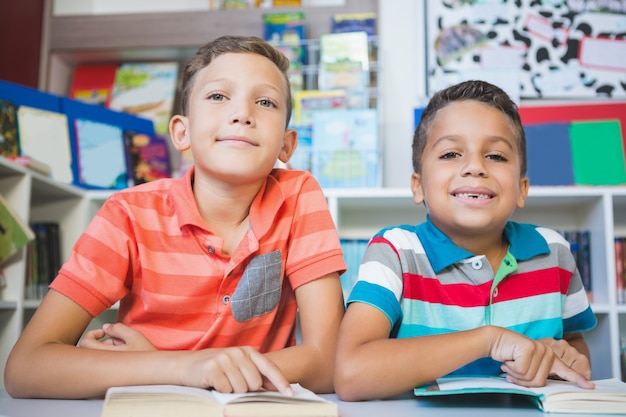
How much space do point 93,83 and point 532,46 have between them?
1835 millimetres

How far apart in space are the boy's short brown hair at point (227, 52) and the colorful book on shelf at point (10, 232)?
846mm

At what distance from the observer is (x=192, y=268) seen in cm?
98

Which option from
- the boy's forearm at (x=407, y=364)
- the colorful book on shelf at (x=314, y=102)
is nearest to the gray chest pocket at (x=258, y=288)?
the boy's forearm at (x=407, y=364)

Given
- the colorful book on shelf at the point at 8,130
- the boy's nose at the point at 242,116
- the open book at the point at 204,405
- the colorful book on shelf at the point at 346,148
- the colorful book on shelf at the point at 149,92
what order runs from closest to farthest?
the open book at the point at 204,405 → the boy's nose at the point at 242,116 → the colorful book on shelf at the point at 8,130 → the colorful book on shelf at the point at 346,148 → the colorful book on shelf at the point at 149,92

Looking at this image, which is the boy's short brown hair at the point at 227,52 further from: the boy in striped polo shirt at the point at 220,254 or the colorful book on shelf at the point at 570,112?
the colorful book on shelf at the point at 570,112

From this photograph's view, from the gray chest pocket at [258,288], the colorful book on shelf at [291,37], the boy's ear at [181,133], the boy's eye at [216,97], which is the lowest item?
the gray chest pocket at [258,288]

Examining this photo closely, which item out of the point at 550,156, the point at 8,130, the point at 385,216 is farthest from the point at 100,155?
the point at 550,156

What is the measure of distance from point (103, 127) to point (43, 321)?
1.60m

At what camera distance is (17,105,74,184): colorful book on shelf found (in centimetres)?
207

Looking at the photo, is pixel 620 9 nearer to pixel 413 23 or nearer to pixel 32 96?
pixel 413 23

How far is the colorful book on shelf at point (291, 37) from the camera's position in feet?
7.83

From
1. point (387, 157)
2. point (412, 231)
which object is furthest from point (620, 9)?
Answer: point (412, 231)

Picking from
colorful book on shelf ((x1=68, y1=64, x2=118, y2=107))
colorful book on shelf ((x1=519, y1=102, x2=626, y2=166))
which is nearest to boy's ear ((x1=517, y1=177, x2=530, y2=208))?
colorful book on shelf ((x1=519, y1=102, x2=626, y2=166))

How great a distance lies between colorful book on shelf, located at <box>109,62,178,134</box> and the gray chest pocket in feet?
5.49
